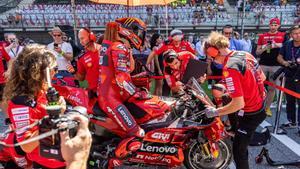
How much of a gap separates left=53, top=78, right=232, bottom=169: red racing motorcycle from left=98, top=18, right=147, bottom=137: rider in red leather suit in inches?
5.3

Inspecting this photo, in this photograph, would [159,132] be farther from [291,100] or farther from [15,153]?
[291,100]

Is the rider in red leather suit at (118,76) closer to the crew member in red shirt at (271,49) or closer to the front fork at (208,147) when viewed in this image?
the front fork at (208,147)

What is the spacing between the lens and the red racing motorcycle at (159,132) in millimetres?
3980

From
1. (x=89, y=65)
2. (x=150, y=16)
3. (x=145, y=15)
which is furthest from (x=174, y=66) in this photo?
(x=145, y=15)

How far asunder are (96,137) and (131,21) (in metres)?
1.42

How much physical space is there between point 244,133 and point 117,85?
1457 mm

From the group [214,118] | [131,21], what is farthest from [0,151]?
[214,118]

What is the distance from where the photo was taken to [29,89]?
7.86ft

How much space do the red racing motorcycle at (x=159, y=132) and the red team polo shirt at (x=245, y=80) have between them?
1.92ft

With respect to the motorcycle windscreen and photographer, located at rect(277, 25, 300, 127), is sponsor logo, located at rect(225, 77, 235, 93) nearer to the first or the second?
the motorcycle windscreen

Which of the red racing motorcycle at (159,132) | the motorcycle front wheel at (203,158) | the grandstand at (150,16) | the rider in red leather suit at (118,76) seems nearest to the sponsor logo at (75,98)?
the red racing motorcycle at (159,132)

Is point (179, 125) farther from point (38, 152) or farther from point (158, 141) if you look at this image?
point (38, 152)

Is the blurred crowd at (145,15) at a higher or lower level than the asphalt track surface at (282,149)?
higher

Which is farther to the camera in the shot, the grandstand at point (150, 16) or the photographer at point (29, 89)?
the grandstand at point (150, 16)
